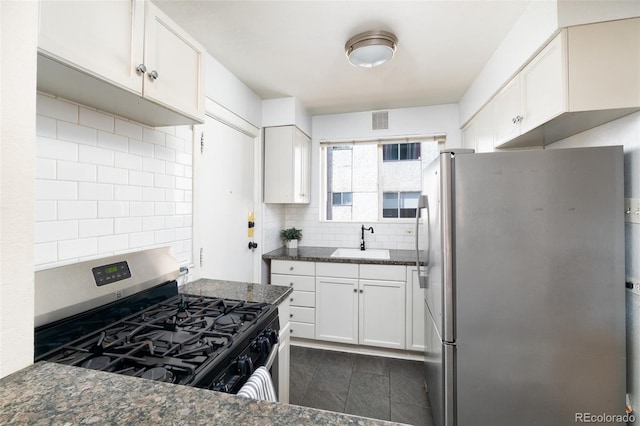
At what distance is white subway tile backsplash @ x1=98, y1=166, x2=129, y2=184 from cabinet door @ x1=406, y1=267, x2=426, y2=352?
2.21 m

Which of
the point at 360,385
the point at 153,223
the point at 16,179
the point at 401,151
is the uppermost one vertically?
the point at 401,151

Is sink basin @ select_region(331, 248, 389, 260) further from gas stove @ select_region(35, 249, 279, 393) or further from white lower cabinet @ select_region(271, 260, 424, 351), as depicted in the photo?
gas stove @ select_region(35, 249, 279, 393)

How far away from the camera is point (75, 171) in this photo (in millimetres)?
1172

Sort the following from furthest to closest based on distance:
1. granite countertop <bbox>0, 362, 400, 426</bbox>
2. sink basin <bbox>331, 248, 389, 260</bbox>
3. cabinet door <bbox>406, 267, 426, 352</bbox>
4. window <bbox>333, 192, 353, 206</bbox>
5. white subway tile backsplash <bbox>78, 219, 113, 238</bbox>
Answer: window <bbox>333, 192, 353, 206</bbox>
sink basin <bbox>331, 248, 389, 260</bbox>
cabinet door <bbox>406, 267, 426, 352</bbox>
white subway tile backsplash <bbox>78, 219, 113, 238</bbox>
granite countertop <bbox>0, 362, 400, 426</bbox>

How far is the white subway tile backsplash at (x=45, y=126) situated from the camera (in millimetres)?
1038

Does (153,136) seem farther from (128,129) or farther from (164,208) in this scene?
(164,208)

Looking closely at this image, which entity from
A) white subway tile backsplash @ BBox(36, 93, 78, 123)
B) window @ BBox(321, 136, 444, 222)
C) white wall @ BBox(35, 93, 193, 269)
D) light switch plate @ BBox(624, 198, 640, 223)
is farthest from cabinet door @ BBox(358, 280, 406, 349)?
white subway tile backsplash @ BBox(36, 93, 78, 123)

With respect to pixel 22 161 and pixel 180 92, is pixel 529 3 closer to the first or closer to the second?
pixel 180 92

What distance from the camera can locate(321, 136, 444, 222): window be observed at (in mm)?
3213

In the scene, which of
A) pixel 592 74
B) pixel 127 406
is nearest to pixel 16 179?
pixel 127 406

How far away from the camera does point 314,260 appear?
8.90 feet

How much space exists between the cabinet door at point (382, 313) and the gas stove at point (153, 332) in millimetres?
1418

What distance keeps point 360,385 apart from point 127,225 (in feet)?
6.43

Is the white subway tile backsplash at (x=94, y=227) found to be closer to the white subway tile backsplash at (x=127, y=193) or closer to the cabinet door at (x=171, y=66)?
the white subway tile backsplash at (x=127, y=193)
